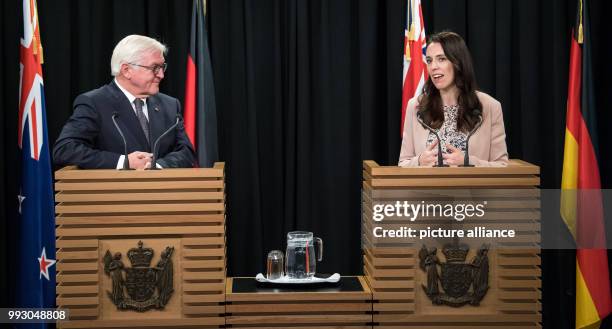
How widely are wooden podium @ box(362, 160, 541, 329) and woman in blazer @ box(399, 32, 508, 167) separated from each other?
0.66 metres

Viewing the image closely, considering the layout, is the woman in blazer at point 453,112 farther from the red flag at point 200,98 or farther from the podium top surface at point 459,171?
the red flag at point 200,98

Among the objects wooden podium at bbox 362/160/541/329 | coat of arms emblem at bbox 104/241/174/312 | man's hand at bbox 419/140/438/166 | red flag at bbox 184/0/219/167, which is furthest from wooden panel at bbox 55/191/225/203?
red flag at bbox 184/0/219/167

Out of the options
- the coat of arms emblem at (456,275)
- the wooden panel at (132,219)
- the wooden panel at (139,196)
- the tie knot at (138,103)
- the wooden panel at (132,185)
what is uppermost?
the tie knot at (138,103)

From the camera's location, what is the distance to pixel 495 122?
154 inches

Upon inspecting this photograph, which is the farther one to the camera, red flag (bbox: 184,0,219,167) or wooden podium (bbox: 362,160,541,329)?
red flag (bbox: 184,0,219,167)

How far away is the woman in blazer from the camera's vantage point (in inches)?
153

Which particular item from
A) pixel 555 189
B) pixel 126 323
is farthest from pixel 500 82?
pixel 126 323

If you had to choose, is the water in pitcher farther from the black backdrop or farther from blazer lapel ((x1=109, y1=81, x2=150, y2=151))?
the black backdrop

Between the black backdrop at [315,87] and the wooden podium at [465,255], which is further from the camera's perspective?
the black backdrop at [315,87]

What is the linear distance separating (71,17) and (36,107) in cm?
97

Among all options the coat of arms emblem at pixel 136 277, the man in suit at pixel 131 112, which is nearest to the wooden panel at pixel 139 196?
the coat of arms emblem at pixel 136 277

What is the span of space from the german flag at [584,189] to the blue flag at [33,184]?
287 centimetres

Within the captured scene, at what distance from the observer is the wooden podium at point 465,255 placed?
315cm

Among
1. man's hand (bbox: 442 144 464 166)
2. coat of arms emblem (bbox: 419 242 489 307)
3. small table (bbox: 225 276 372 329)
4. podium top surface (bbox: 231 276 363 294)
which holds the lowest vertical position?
small table (bbox: 225 276 372 329)
